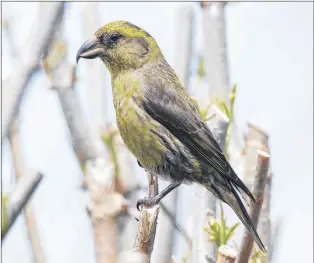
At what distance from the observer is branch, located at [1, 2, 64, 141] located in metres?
4.20

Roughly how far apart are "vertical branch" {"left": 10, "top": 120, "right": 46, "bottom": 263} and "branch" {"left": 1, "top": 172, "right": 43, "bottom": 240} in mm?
853

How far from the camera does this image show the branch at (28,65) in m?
4.20

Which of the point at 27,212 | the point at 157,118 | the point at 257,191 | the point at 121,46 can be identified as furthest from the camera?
the point at 27,212

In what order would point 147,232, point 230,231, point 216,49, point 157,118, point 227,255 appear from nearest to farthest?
point 147,232 < point 227,255 < point 230,231 < point 157,118 < point 216,49

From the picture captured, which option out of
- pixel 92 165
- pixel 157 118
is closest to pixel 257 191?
pixel 157 118

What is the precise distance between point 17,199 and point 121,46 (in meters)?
1.65

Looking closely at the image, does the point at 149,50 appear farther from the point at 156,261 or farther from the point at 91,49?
the point at 156,261

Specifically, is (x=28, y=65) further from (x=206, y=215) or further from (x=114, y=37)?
(x=206, y=215)

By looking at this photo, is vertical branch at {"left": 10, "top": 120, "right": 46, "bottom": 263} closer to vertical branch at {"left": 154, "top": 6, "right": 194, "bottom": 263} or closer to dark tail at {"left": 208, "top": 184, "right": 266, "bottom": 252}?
vertical branch at {"left": 154, "top": 6, "right": 194, "bottom": 263}

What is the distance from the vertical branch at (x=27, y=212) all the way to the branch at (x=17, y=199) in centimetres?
85

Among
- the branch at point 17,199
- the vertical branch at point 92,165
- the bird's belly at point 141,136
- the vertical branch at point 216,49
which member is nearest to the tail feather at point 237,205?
the bird's belly at point 141,136

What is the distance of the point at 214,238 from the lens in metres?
4.00

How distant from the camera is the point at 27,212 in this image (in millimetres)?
5402

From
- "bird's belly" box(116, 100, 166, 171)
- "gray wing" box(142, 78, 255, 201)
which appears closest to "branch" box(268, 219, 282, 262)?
"gray wing" box(142, 78, 255, 201)
